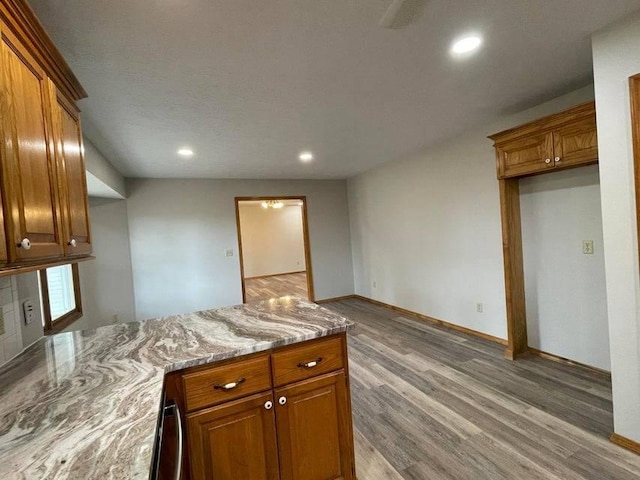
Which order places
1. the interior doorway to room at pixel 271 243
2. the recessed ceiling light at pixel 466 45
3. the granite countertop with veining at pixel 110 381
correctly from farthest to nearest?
the interior doorway to room at pixel 271 243
the recessed ceiling light at pixel 466 45
the granite countertop with veining at pixel 110 381

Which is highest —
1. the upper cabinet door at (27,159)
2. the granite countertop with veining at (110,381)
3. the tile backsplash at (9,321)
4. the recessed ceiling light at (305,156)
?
the recessed ceiling light at (305,156)

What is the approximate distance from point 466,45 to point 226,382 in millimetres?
2111

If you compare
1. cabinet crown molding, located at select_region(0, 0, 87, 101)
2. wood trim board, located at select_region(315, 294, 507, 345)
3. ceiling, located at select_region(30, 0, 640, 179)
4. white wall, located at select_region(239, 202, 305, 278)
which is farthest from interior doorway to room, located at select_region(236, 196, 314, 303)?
cabinet crown molding, located at select_region(0, 0, 87, 101)

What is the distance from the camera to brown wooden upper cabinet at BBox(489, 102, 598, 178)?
2137 millimetres

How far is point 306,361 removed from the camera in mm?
1368

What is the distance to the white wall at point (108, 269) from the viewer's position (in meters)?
3.95

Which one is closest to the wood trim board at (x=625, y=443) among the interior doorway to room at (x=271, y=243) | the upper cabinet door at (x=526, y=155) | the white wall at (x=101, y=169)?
the upper cabinet door at (x=526, y=155)

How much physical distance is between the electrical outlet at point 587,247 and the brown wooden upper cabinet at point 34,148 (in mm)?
3485

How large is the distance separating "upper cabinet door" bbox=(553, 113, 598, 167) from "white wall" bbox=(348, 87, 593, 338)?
0.41 metres

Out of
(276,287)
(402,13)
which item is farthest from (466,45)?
(276,287)

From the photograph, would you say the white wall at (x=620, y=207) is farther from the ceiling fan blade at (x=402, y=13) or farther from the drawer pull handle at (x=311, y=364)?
the drawer pull handle at (x=311, y=364)

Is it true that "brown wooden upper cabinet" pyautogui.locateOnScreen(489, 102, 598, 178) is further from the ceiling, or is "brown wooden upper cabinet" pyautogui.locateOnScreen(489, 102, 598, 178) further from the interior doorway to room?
the interior doorway to room

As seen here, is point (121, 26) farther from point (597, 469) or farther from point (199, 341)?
point (597, 469)

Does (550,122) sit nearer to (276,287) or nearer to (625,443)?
(625,443)
